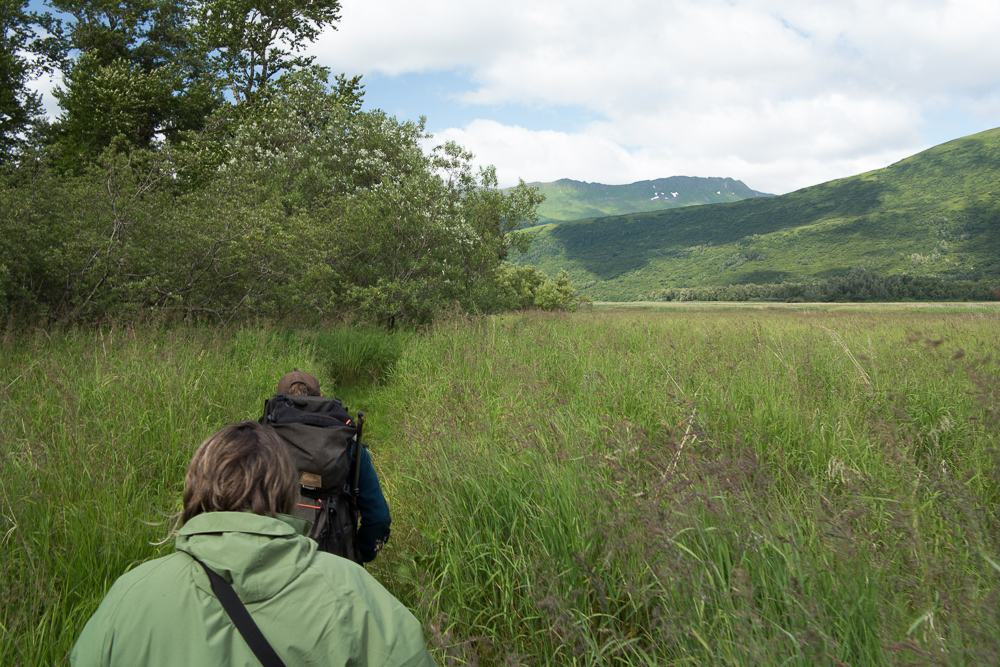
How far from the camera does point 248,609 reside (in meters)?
A: 1.23

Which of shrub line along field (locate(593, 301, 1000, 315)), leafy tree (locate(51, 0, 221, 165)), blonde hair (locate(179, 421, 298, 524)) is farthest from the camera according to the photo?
shrub line along field (locate(593, 301, 1000, 315))

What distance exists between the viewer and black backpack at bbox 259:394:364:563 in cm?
279

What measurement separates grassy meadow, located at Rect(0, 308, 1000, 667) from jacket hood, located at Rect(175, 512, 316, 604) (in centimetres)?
97

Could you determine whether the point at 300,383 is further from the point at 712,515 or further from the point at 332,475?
the point at 712,515

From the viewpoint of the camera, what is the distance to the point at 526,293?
125 ft

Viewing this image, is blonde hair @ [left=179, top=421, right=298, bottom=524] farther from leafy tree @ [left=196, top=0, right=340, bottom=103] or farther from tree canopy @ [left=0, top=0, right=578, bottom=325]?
leafy tree @ [left=196, top=0, right=340, bottom=103]

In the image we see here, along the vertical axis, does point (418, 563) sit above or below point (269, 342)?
below

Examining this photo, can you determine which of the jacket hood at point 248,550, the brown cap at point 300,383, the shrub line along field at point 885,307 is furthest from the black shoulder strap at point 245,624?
the shrub line along field at point 885,307

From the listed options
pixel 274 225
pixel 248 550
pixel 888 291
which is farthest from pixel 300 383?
pixel 888 291

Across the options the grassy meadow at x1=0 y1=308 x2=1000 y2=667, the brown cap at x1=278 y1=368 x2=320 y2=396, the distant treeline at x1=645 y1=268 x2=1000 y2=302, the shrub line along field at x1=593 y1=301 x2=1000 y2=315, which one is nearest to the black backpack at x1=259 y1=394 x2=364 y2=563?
the grassy meadow at x1=0 y1=308 x2=1000 y2=667

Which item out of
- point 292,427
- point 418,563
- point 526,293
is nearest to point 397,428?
point 418,563

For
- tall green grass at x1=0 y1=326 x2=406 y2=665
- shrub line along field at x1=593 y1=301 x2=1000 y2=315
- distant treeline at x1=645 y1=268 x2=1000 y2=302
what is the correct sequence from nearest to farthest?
tall green grass at x1=0 y1=326 x2=406 y2=665, shrub line along field at x1=593 y1=301 x2=1000 y2=315, distant treeline at x1=645 y1=268 x2=1000 y2=302

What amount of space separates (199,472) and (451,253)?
1292cm

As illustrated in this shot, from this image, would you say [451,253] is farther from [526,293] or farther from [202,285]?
[526,293]
